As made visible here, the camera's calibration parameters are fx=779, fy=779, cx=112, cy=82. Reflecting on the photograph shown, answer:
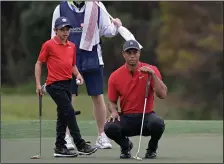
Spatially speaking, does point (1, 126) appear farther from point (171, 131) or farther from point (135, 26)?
point (135, 26)

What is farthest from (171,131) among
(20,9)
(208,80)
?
(20,9)

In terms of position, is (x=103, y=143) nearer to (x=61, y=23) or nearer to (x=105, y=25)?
(x=105, y=25)

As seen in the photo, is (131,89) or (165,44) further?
(165,44)

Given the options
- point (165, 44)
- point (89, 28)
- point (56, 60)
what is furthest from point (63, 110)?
point (165, 44)

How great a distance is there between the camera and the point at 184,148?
24.3ft

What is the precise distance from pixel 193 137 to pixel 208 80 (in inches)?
612

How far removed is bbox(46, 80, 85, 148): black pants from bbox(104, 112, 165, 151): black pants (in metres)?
0.36

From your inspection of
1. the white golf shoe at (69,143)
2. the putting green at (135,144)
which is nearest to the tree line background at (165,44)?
the putting green at (135,144)

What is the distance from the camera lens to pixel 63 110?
272 inches

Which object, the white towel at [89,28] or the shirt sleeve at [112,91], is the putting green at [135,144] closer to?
the shirt sleeve at [112,91]

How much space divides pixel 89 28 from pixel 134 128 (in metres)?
1.37

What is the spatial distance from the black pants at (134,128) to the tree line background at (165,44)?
48.2 feet

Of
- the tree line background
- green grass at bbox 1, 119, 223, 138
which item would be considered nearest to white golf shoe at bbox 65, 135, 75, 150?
green grass at bbox 1, 119, 223, 138

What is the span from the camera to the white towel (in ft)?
25.3
